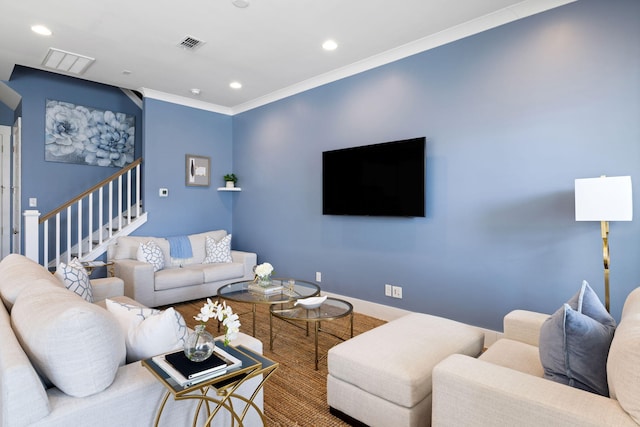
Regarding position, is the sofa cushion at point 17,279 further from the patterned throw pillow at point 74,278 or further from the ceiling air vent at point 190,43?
the ceiling air vent at point 190,43

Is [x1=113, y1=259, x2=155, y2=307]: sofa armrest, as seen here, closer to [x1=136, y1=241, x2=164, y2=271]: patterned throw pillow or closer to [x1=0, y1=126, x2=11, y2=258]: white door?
[x1=136, y1=241, x2=164, y2=271]: patterned throw pillow

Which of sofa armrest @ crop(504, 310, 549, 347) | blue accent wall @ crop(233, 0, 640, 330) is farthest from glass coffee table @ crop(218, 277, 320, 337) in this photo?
sofa armrest @ crop(504, 310, 549, 347)

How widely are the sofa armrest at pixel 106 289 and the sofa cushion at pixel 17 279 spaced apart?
2.53 ft

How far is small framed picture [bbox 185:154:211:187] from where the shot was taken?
5.47m

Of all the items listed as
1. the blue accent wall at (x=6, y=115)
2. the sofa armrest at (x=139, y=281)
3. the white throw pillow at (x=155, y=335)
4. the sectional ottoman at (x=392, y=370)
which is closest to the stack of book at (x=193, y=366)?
the white throw pillow at (x=155, y=335)

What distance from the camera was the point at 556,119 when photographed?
2715 millimetres

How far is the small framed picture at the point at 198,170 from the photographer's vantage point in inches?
215

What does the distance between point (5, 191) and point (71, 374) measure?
18.6 feet

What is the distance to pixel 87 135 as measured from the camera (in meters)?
5.38

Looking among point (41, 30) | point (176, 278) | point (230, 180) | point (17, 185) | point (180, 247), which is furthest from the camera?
point (230, 180)

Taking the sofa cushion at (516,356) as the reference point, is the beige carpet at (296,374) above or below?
below

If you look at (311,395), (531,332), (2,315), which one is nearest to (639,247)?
(531,332)

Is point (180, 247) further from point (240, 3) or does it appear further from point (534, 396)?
point (534, 396)

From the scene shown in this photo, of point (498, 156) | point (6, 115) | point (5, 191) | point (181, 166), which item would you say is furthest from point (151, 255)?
point (498, 156)
